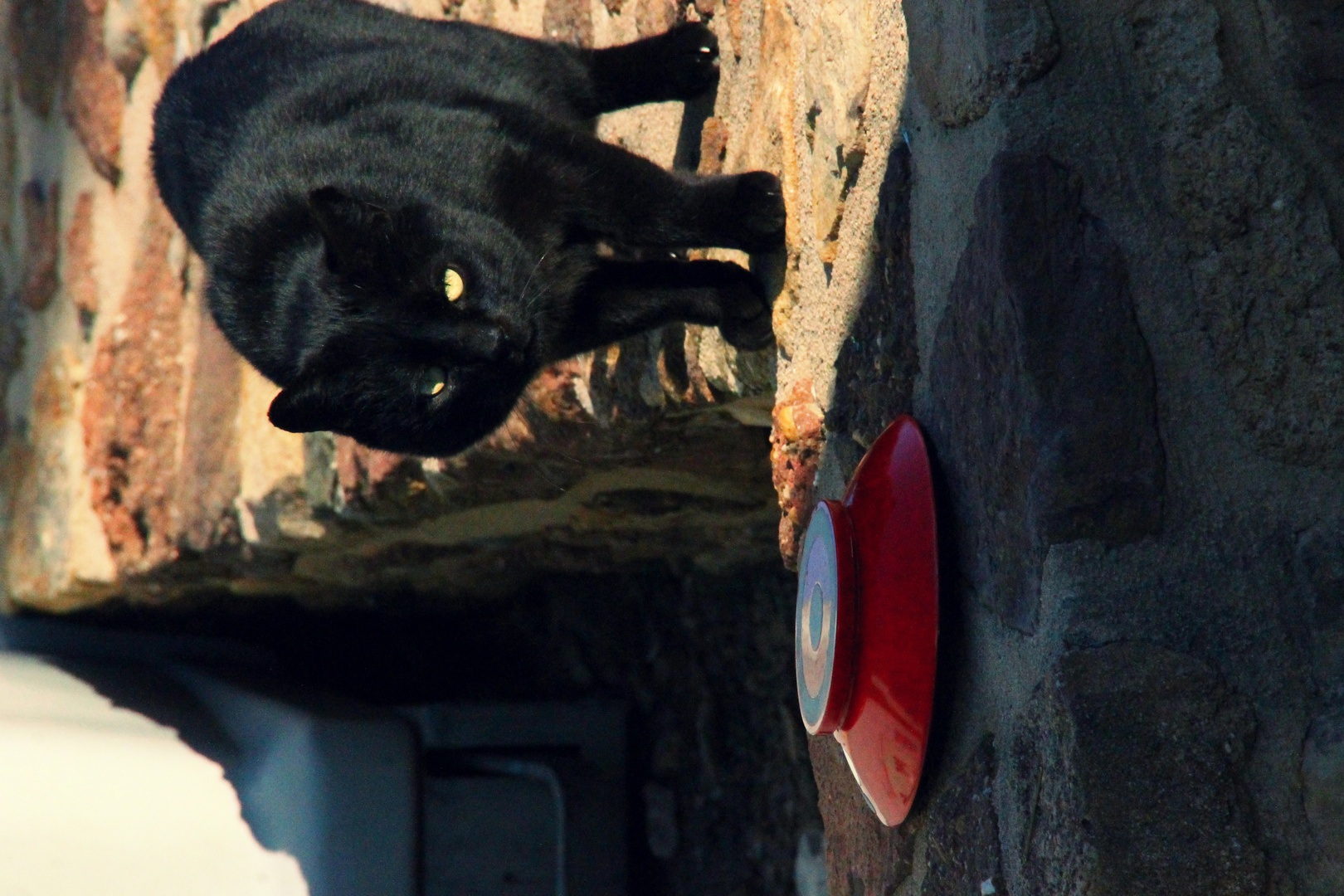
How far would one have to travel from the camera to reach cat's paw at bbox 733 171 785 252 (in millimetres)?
1202

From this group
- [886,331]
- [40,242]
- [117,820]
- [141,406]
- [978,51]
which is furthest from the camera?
[40,242]

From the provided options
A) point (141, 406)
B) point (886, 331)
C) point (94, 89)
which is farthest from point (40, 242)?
point (886, 331)

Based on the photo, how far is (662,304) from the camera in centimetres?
135

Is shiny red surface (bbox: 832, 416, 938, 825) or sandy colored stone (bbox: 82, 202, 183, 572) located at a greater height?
sandy colored stone (bbox: 82, 202, 183, 572)

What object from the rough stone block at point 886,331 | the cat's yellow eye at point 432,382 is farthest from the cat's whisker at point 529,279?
the rough stone block at point 886,331

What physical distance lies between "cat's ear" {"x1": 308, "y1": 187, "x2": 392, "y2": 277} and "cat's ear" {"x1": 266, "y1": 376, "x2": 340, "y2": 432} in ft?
0.45

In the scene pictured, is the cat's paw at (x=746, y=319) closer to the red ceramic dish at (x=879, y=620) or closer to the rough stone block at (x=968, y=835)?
the red ceramic dish at (x=879, y=620)

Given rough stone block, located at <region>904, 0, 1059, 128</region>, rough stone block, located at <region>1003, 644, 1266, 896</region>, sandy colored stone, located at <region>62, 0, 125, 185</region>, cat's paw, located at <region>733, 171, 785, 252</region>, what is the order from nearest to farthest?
rough stone block, located at <region>1003, 644, 1266, 896</region>
rough stone block, located at <region>904, 0, 1059, 128</region>
cat's paw, located at <region>733, 171, 785, 252</region>
sandy colored stone, located at <region>62, 0, 125, 185</region>

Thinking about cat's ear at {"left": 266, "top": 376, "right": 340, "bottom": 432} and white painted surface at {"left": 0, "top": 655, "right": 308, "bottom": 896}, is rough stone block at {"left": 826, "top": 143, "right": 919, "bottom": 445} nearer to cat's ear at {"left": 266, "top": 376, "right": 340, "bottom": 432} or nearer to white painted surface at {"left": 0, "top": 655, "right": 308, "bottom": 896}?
cat's ear at {"left": 266, "top": 376, "right": 340, "bottom": 432}

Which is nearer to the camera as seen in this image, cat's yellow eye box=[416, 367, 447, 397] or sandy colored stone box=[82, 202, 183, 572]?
cat's yellow eye box=[416, 367, 447, 397]

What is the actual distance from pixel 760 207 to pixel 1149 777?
2.50 feet

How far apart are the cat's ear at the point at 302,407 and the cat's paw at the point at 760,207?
20.1 inches

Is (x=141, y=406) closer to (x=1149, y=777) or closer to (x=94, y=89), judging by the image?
(x=94, y=89)

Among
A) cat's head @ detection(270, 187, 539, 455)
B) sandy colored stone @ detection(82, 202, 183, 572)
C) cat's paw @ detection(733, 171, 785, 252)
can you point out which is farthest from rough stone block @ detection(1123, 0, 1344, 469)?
sandy colored stone @ detection(82, 202, 183, 572)
